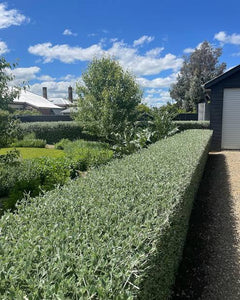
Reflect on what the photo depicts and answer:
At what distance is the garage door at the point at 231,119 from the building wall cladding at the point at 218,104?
0.19 m

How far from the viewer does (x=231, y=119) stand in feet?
34.8

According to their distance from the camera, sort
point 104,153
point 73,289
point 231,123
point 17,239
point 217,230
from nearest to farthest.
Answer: point 73,289 < point 17,239 < point 217,230 < point 104,153 < point 231,123

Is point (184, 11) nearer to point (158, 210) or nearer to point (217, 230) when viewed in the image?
point (217, 230)

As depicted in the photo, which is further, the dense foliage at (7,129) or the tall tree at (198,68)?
the tall tree at (198,68)

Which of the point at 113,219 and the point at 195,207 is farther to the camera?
→ the point at 195,207

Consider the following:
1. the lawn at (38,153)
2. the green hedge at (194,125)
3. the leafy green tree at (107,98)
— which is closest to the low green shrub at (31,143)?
the lawn at (38,153)

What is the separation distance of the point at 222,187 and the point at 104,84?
756 centimetres

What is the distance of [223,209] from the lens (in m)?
4.41

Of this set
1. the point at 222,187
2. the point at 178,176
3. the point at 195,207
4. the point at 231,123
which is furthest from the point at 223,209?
the point at 231,123

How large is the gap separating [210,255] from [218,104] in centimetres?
877

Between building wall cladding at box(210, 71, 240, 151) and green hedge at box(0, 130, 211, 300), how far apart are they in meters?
9.05

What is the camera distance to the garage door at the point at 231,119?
410 inches

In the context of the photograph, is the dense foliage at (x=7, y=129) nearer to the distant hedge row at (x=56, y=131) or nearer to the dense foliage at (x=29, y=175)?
the dense foliage at (x=29, y=175)

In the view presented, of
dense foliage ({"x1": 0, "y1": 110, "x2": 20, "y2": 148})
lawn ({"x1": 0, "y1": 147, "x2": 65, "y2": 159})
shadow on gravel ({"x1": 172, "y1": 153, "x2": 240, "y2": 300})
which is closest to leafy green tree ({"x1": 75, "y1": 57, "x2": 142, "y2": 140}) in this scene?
lawn ({"x1": 0, "y1": 147, "x2": 65, "y2": 159})
